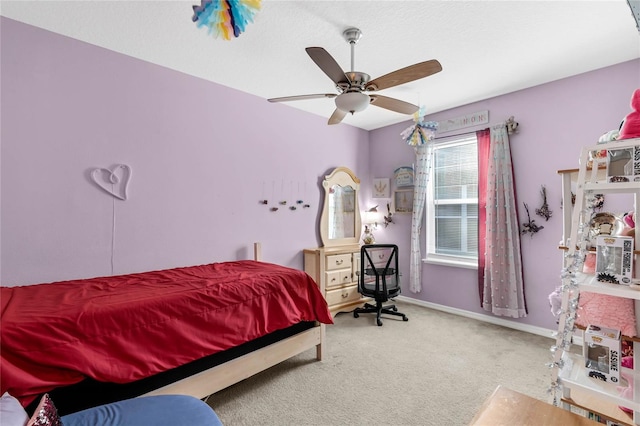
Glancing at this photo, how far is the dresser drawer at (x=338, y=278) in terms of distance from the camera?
3698 mm

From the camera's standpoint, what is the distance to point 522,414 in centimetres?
113

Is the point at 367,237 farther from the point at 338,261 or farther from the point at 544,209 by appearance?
the point at 544,209

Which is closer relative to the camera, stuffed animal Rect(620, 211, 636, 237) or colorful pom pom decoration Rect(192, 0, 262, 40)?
colorful pom pom decoration Rect(192, 0, 262, 40)

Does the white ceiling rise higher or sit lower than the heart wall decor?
higher

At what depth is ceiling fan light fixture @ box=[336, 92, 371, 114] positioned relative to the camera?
6.79 feet

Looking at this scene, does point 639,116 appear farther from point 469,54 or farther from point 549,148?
point 549,148

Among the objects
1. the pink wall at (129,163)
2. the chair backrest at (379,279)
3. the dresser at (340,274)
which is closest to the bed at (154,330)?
the pink wall at (129,163)

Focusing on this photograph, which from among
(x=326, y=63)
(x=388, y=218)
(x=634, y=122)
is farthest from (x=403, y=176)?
(x=634, y=122)

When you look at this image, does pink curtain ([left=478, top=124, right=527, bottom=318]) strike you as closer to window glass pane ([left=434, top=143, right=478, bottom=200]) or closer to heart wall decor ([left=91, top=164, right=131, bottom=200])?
window glass pane ([left=434, top=143, right=478, bottom=200])

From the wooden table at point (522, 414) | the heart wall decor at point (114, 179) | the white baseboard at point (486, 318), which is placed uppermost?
the heart wall decor at point (114, 179)

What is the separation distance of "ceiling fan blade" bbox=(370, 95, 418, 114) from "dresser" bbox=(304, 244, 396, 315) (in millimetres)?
1835

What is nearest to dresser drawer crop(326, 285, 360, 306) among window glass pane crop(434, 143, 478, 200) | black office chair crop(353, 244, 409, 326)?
black office chair crop(353, 244, 409, 326)

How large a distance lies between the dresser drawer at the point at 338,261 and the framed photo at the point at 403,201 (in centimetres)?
106

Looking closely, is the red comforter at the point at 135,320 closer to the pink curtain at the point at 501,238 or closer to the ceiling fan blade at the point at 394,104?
the ceiling fan blade at the point at 394,104
